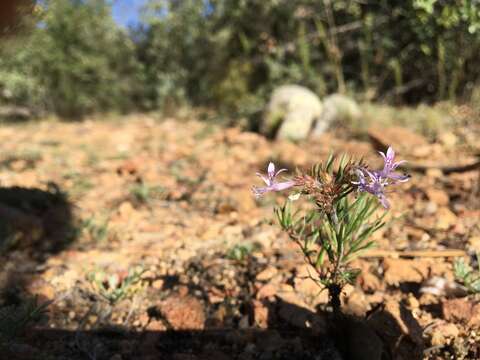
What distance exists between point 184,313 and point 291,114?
328 cm

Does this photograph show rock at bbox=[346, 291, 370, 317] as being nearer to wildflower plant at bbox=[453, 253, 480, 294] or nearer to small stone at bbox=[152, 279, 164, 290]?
wildflower plant at bbox=[453, 253, 480, 294]

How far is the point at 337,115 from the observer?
487 cm

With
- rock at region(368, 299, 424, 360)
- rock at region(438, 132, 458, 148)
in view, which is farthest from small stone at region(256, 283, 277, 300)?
rock at region(438, 132, 458, 148)

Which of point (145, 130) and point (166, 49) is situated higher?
point (166, 49)

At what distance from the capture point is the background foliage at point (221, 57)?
5559mm

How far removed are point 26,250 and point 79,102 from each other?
484 cm

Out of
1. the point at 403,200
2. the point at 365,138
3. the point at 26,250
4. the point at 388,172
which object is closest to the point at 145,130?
the point at 365,138

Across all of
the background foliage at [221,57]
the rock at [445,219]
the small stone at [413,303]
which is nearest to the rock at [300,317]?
the small stone at [413,303]

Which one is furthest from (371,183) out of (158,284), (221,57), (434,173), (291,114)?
(221,57)

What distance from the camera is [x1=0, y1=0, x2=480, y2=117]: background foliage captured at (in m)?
5.56

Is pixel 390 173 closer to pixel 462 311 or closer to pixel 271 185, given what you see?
pixel 271 185

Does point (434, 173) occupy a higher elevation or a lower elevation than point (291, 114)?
lower

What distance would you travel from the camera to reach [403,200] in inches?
116

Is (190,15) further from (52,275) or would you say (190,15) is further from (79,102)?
(52,275)
